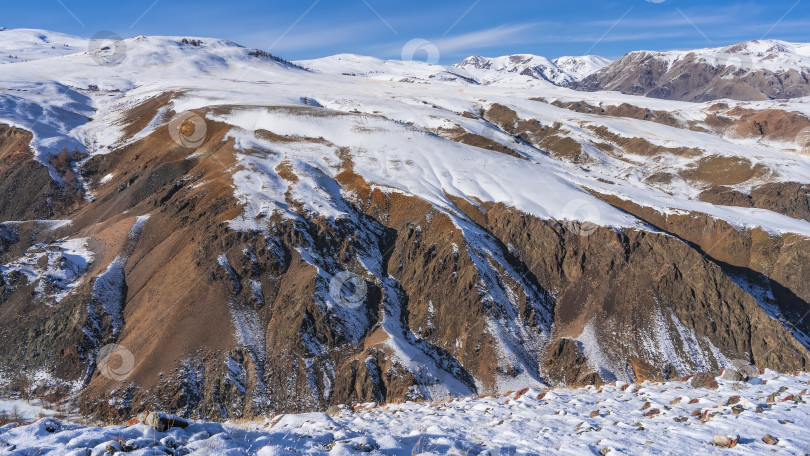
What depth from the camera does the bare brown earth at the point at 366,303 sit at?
4153cm

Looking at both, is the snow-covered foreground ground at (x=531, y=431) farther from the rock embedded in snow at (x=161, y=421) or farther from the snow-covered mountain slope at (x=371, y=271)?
the snow-covered mountain slope at (x=371, y=271)

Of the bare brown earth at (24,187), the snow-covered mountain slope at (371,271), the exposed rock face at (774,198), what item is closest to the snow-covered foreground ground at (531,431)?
the snow-covered mountain slope at (371,271)

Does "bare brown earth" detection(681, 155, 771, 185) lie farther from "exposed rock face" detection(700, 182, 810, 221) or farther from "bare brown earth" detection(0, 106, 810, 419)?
"bare brown earth" detection(0, 106, 810, 419)

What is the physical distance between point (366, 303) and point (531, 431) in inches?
1631

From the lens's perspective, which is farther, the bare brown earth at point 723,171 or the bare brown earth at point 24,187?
the bare brown earth at point 723,171

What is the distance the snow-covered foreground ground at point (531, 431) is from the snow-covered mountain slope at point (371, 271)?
30.7 m

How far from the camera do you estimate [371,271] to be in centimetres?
5462

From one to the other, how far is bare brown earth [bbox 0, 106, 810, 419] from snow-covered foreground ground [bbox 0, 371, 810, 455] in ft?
101

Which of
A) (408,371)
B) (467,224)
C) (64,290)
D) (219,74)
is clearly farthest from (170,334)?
(219,74)

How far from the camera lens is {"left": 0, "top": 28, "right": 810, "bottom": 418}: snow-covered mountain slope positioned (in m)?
42.9

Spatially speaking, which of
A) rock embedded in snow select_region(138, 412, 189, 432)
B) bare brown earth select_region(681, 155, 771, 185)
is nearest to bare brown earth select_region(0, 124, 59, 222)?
rock embedded in snow select_region(138, 412, 189, 432)

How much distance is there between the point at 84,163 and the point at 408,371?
85673 mm

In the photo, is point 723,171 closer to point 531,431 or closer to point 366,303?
point 366,303

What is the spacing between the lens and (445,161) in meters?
77.3
